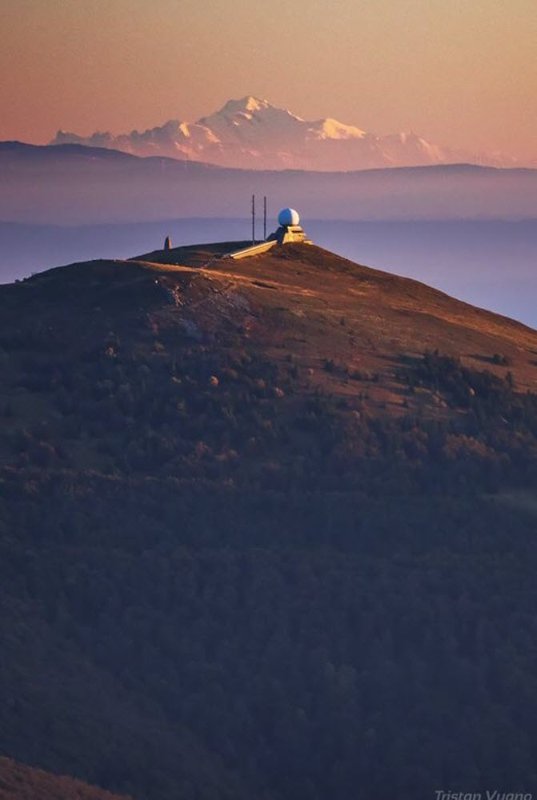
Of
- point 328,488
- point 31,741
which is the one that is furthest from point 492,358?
point 31,741

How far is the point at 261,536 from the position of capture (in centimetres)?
→ 10394

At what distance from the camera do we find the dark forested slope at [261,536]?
90.4 metres

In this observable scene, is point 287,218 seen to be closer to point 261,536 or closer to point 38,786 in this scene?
point 261,536

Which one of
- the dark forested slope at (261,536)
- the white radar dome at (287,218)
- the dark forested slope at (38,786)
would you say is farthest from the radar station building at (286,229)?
the dark forested slope at (38,786)

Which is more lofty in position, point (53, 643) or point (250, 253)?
point (250, 253)

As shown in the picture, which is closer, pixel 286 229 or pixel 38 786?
pixel 38 786

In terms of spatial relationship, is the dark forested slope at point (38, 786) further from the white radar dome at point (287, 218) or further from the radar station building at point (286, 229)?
the white radar dome at point (287, 218)

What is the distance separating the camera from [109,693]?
91.4 m

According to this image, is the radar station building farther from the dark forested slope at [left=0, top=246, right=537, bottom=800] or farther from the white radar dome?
the dark forested slope at [left=0, top=246, right=537, bottom=800]

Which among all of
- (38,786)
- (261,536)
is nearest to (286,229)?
(261,536)

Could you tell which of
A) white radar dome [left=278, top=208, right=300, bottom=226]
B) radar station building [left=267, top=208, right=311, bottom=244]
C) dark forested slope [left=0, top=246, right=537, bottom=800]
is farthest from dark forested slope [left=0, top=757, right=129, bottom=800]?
white radar dome [left=278, top=208, right=300, bottom=226]

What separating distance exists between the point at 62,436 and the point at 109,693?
21.5m

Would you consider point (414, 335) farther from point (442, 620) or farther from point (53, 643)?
point (53, 643)

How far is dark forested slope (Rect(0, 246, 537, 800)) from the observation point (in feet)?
297
